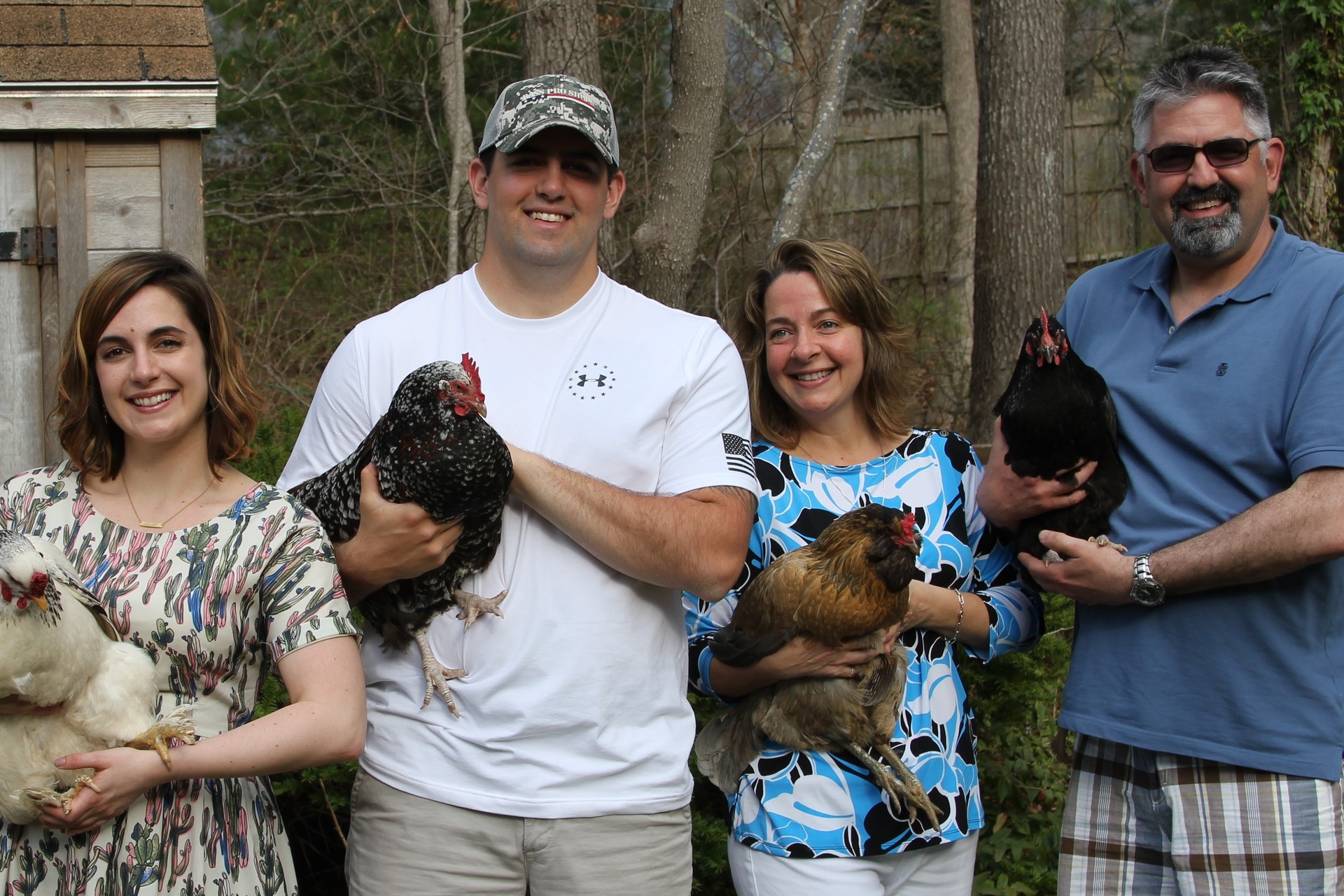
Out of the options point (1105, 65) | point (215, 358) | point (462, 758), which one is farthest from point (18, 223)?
point (1105, 65)

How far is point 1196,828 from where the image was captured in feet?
8.78

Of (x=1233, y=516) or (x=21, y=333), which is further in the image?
(x=21, y=333)

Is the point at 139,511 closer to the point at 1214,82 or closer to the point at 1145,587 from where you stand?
the point at 1145,587

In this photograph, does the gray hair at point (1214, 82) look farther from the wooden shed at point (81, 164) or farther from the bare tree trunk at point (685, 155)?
the bare tree trunk at point (685, 155)

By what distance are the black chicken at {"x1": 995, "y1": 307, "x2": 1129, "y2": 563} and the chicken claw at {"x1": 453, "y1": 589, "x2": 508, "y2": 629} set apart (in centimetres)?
138

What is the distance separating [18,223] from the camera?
414 cm

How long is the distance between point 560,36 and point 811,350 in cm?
395

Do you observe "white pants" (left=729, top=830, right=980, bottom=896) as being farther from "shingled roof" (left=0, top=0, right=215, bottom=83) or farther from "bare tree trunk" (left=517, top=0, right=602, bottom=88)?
"bare tree trunk" (left=517, top=0, right=602, bottom=88)

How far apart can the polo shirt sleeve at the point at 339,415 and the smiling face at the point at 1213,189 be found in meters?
2.02

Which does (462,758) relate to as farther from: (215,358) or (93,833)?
(215,358)

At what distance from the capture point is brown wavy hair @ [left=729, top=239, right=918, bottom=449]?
9.99 ft

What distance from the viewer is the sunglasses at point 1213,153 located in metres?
2.75

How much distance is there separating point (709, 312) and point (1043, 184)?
2850 millimetres

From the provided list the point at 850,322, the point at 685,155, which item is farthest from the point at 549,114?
the point at 685,155
